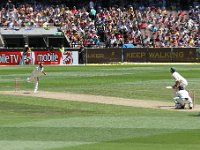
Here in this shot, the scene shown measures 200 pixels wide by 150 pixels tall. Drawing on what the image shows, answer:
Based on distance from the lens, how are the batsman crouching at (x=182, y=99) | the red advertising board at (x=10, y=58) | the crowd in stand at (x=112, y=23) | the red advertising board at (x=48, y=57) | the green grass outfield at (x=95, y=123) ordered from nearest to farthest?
the green grass outfield at (x=95, y=123)
the batsman crouching at (x=182, y=99)
the red advertising board at (x=10, y=58)
the red advertising board at (x=48, y=57)
the crowd in stand at (x=112, y=23)

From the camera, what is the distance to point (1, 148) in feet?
58.9

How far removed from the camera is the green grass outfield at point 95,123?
1889 centimetres

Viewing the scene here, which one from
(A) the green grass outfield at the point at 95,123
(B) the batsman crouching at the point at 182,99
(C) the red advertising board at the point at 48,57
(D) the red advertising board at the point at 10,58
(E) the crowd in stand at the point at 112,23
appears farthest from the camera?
(E) the crowd in stand at the point at 112,23

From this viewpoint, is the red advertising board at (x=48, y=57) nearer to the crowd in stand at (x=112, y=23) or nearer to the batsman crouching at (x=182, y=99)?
the crowd in stand at (x=112, y=23)

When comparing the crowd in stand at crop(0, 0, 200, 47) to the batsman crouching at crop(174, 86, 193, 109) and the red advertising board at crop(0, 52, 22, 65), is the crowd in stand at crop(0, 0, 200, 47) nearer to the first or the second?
the red advertising board at crop(0, 52, 22, 65)

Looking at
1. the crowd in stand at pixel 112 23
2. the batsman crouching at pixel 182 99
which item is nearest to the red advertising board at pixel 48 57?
the crowd in stand at pixel 112 23

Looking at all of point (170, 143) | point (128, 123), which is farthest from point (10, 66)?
point (170, 143)

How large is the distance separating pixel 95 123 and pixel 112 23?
5204cm

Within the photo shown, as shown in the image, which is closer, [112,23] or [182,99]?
[182,99]

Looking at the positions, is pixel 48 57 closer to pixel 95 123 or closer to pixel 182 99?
pixel 182 99

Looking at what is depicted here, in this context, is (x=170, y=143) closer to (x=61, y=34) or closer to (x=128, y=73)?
(x=128, y=73)

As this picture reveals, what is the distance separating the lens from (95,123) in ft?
77.5

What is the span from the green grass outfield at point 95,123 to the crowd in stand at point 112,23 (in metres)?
31.0

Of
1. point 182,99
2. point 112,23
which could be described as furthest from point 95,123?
Answer: point 112,23
